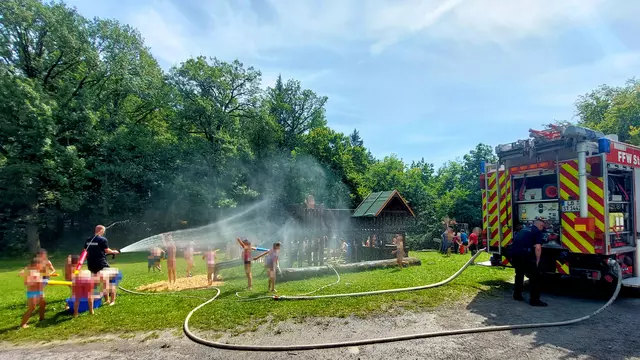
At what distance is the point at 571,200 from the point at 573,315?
2419mm

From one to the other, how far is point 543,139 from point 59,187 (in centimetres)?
2924

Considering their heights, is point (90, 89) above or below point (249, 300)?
above

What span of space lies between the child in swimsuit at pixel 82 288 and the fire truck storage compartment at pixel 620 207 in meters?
11.4

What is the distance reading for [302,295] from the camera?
824 centimetres

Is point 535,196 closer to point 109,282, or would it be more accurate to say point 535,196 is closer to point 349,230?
point 349,230

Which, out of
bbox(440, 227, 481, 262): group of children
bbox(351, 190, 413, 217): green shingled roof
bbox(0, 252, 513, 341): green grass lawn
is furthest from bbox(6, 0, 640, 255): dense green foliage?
bbox(0, 252, 513, 341): green grass lawn

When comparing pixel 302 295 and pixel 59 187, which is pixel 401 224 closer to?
pixel 302 295

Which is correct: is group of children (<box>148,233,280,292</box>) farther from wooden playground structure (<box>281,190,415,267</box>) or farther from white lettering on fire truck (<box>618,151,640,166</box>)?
white lettering on fire truck (<box>618,151,640,166</box>)

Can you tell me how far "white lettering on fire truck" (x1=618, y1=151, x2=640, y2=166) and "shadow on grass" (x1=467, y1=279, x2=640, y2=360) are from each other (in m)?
3.06

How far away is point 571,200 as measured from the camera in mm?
7461

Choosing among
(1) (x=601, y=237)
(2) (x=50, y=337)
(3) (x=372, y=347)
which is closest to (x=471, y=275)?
(1) (x=601, y=237)

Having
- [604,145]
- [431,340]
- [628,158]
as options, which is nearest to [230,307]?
[431,340]

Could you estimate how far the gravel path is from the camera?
4.93 metres

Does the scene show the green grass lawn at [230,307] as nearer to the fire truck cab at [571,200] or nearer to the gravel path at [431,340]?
the gravel path at [431,340]
